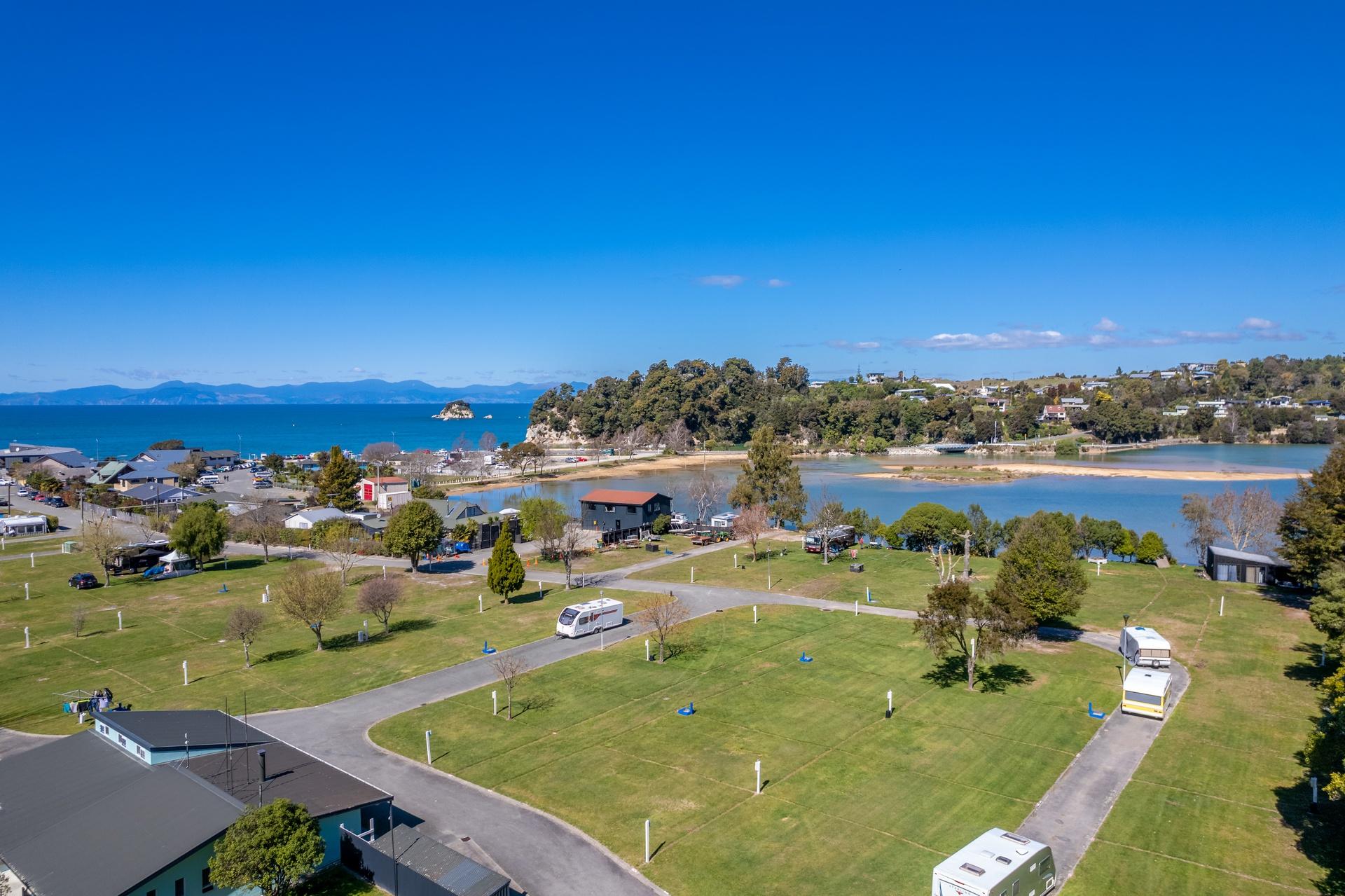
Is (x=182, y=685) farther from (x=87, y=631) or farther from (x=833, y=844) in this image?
(x=833, y=844)

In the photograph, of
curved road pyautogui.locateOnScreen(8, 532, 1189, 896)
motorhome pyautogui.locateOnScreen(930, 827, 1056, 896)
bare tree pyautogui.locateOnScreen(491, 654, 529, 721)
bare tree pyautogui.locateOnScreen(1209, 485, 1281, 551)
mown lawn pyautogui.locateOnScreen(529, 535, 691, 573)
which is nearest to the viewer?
motorhome pyautogui.locateOnScreen(930, 827, 1056, 896)

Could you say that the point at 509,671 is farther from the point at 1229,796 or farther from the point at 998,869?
the point at 1229,796

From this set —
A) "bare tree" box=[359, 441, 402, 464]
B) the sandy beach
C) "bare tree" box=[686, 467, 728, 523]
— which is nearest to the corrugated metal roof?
"bare tree" box=[686, 467, 728, 523]

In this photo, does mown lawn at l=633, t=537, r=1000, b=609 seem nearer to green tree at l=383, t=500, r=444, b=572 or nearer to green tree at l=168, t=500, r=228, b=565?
green tree at l=383, t=500, r=444, b=572

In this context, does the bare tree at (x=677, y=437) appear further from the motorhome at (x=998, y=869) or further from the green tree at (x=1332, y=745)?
the motorhome at (x=998, y=869)

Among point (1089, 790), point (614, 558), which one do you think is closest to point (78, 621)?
point (614, 558)

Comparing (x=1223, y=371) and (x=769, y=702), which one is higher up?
(x=1223, y=371)

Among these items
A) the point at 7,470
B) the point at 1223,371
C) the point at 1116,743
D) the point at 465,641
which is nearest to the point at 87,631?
the point at 465,641
